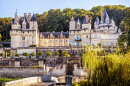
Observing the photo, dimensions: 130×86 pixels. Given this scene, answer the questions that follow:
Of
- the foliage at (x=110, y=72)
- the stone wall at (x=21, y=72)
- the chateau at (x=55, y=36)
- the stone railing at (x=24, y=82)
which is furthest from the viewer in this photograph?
the chateau at (x=55, y=36)

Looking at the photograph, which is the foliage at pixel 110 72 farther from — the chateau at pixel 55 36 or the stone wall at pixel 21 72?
the chateau at pixel 55 36

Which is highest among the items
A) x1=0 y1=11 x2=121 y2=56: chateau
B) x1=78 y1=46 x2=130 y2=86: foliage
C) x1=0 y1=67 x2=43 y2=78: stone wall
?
x1=0 y1=11 x2=121 y2=56: chateau

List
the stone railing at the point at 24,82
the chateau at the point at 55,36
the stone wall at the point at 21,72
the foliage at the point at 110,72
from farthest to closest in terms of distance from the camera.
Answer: the chateau at the point at 55,36 → the stone wall at the point at 21,72 → the stone railing at the point at 24,82 → the foliage at the point at 110,72

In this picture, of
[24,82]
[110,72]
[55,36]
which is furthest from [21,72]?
[55,36]


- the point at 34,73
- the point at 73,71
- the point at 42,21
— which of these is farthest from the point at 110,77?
the point at 42,21

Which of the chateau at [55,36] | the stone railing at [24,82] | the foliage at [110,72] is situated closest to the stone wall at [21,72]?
the stone railing at [24,82]

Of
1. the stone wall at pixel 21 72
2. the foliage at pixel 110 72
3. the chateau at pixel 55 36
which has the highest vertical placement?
the chateau at pixel 55 36

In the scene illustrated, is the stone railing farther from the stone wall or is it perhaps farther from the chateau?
the chateau

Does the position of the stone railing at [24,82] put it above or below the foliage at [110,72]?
below

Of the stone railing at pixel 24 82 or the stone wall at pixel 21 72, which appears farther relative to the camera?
the stone wall at pixel 21 72

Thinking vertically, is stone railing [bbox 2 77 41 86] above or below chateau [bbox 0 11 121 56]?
below

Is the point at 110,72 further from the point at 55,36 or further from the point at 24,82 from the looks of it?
→ the point at 55,36

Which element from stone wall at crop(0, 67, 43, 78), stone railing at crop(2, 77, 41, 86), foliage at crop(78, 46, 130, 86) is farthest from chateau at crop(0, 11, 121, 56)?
foliage at crop(78, 46, 130, 86)

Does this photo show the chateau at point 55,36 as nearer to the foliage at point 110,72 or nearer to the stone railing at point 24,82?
the stone railing at point 24,82
